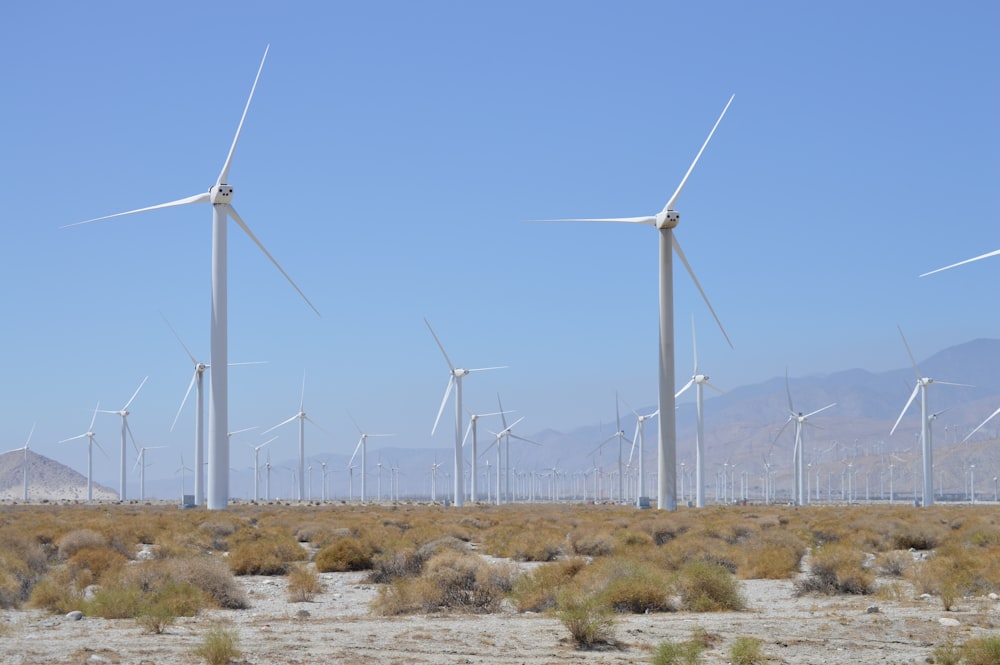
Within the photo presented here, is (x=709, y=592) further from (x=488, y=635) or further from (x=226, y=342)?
(x=226, y=342)

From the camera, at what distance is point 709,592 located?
2112 cm

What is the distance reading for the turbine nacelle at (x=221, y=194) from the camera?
5753 centimetres

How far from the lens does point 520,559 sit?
31.4 metres

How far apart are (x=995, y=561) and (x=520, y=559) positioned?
12073 millimetres

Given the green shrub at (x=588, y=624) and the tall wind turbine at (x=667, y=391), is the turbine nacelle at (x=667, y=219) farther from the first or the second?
the green shrub at (x=588, y=624)

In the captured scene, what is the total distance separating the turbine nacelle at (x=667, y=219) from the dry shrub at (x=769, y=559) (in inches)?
1107

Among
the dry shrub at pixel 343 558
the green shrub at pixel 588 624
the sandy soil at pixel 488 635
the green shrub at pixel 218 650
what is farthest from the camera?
the dry shrub at pixel 343 558

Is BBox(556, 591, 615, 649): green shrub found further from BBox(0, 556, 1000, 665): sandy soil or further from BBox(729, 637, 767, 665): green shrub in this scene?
BBox(729, 637, 767, 665): green shrub

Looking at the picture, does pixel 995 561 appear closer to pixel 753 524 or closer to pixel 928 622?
pixel 928 622

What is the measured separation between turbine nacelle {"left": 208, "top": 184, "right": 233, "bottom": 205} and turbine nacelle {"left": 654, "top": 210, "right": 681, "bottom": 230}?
21078 millimetres

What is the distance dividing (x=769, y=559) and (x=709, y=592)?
5996 mm

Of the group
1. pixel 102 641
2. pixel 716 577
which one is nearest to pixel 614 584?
pixel 716 577

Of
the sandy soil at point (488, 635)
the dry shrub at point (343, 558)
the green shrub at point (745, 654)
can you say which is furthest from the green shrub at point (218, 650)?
the dry shrub at point (343, 558)

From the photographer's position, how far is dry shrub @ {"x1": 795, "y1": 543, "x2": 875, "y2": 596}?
2309 cm
